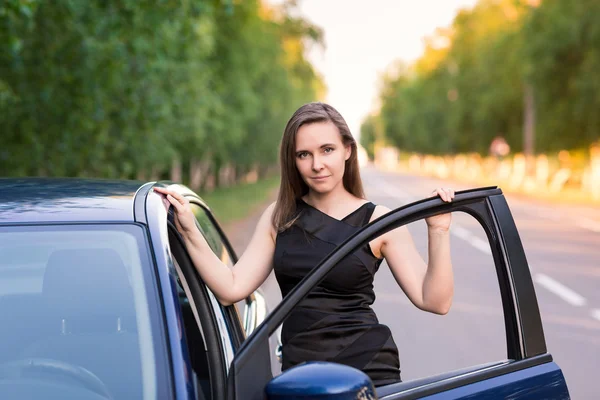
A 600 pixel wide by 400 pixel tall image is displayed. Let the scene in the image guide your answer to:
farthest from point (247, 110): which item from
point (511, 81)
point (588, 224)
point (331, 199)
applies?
point (331, 199)

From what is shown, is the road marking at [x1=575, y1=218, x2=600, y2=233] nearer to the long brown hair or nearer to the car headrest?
the long brown hair

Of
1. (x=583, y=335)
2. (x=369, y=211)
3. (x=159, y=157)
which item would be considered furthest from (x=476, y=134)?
(x=369, y=211)

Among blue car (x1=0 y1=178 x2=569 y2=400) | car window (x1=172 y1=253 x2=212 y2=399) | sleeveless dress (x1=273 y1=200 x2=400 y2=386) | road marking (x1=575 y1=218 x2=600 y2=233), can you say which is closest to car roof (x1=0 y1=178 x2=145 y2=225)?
blue car (x1=0 y1=178 x2=569 y2=400)

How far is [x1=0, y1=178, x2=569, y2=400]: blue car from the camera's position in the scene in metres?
2.39

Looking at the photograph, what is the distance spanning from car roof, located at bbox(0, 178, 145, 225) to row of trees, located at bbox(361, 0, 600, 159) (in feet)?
111

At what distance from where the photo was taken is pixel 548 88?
128ft

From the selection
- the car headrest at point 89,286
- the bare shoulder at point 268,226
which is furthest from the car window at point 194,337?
the bare shoulder at point 268,226

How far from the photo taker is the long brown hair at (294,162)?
3084mm

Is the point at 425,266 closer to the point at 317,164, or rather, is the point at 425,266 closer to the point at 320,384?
the point at 317,164

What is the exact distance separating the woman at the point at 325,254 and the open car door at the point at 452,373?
0.46ft

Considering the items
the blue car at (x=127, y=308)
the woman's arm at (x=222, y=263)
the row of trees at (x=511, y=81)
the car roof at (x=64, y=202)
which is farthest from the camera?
the row of trees at (x=511, y=81)

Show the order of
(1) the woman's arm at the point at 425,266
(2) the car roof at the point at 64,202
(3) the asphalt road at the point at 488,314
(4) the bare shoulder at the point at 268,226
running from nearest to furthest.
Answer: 1. (2) the car roof at the point at 64,202
2. (1) the woman's arm at the point at 425,266
3. (4) the bare shoulder at the point at 268,226
4. (3) the asphalt road at the point at 488,314

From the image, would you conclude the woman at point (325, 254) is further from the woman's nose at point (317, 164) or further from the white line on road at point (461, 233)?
the white line on road at point (461, 233)

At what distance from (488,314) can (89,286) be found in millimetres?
7485
